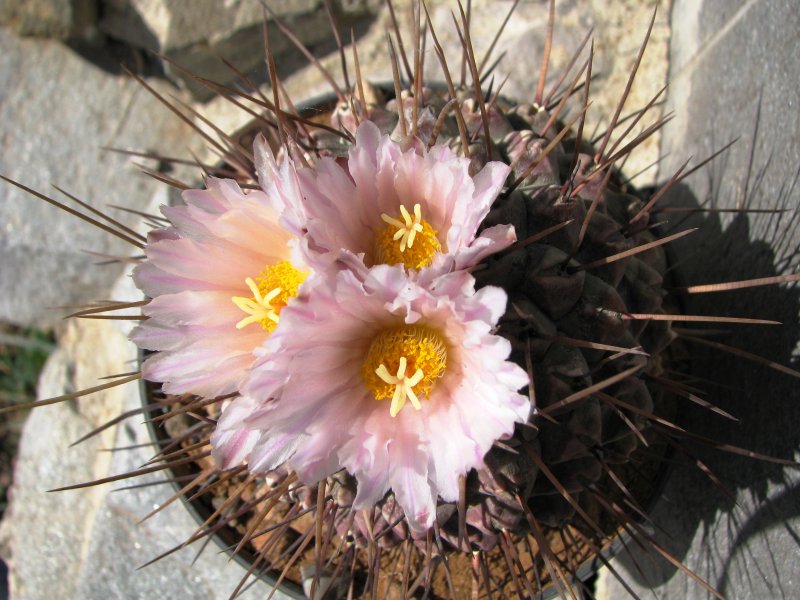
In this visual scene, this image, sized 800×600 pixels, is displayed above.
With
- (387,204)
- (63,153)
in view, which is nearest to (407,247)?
(387,204)

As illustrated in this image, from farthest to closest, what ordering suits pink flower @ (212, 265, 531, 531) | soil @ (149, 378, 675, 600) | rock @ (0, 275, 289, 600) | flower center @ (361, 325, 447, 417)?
rock @ (0, 275, 289, 600)
soil @ (149, 378, 675, 600)
flower center @ (361, 325, 447, 417)
pink flower @ (212, 265, 531, 531)

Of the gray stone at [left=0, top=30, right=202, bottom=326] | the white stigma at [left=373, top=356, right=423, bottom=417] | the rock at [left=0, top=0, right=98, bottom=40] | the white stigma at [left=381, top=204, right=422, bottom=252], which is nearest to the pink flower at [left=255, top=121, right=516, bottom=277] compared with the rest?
the white stigma at [left=381, top=204, right=422, bottom=252]

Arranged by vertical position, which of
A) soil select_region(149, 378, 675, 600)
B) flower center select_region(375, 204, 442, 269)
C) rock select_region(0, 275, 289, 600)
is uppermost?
flower center select_region(375, 204, 442, 269)

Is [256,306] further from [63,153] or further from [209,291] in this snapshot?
[63,153]

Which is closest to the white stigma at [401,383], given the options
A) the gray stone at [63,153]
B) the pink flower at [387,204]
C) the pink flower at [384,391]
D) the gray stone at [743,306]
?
the pink flower at [384,391]

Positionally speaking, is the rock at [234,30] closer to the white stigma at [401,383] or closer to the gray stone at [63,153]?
the gray stone at [63,153]

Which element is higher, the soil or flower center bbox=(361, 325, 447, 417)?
flower center bbox=(361, 325, 447, 417)

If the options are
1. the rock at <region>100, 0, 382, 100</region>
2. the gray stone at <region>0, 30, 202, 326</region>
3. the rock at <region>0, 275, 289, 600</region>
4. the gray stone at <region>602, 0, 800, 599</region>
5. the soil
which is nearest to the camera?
the gray stone at <region>602, 0, 800, 599</region>

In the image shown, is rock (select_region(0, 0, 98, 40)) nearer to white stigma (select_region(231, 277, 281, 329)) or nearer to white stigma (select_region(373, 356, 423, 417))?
white stigma (select_region(231, 277, 281, 329))
